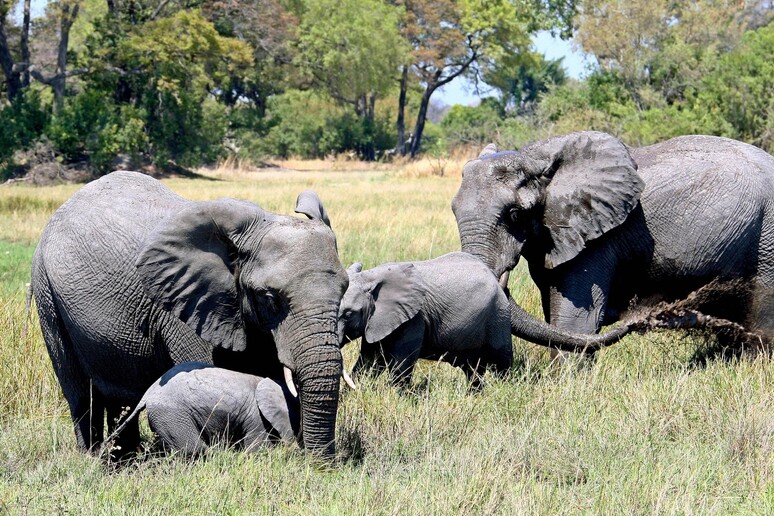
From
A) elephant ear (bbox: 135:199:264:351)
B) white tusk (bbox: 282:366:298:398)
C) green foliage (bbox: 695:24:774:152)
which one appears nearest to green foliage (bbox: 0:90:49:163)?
green foliage (bbox: 695:24:774:152)

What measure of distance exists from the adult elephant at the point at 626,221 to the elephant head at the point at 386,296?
74cm

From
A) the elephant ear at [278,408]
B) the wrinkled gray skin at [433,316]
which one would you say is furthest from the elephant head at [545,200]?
the elephant ear at [278,408]

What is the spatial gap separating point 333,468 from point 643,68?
1141 inches

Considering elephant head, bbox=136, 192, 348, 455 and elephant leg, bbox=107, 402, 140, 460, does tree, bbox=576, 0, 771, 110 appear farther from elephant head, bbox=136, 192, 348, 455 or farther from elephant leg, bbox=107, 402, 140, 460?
elephant head, bbox=136, 192, 348, 455

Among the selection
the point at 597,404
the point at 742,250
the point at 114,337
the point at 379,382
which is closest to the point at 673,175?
the point at 742,250

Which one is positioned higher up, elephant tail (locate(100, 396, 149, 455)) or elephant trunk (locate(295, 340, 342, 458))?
elephant trunk (locate(295, 340, 342, 458))

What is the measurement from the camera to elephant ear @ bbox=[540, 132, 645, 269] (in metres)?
7.34

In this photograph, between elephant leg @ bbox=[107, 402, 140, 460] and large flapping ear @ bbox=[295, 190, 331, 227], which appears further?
elephant leg @ bbox=[107, 402, 140, 460]

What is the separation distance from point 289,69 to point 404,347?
42.3m

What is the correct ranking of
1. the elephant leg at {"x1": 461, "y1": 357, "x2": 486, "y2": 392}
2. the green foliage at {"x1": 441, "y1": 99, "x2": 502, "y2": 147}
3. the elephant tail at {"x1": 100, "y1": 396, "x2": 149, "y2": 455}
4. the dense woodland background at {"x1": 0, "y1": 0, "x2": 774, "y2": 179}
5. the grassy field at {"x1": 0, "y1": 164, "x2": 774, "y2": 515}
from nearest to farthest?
the grassy field at {"x1": 0, "y1": 164, "x2": 774, "y2": 515} → the elephant tail at {"x1": 100, "y1": 396, "x2": 149, "y2": 455} → the elephant leg at {"x1": 461, "y1": 357, "x2": 486, "y2": 392} → the dense woodland background at {"x1": 0, "y1": 0, "x2": 774, "y2": 179} → the green foliage at {"x1": 441, "y1": 99, "x2": 502, "y2": 147}

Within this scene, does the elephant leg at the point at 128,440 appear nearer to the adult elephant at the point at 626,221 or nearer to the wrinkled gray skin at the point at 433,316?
the wrinkled gray skin at the point at 433,316

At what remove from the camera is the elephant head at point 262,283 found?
4672 millimetres

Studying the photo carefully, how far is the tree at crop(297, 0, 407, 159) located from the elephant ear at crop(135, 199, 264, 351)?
141ft

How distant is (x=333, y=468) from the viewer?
5000 mm
